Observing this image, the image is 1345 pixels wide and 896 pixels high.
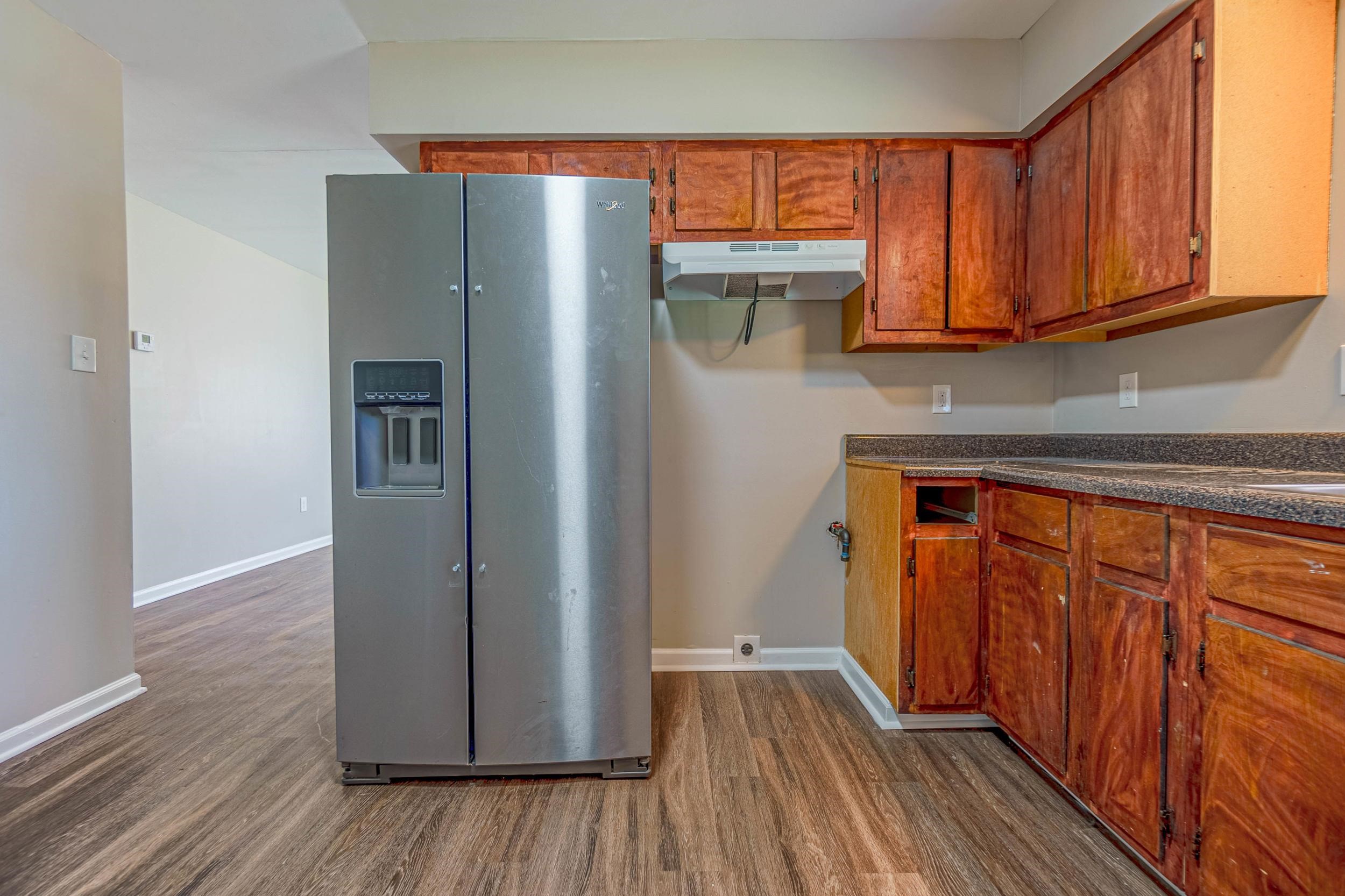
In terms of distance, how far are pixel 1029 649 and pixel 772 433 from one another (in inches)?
47.9

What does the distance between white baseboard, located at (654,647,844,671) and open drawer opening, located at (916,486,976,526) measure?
811 mm

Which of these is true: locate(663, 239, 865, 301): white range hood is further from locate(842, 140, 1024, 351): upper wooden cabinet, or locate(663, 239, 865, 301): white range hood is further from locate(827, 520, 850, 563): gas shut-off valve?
locate(827, 520, 850, 563): gas shut-off valve

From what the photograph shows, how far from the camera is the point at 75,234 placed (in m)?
2.00

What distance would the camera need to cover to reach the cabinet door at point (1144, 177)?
1.45 m

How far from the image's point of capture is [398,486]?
1631 mm

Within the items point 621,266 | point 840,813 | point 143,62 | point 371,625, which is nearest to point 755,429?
point 621,266

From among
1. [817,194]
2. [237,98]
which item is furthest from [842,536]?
[237,98]

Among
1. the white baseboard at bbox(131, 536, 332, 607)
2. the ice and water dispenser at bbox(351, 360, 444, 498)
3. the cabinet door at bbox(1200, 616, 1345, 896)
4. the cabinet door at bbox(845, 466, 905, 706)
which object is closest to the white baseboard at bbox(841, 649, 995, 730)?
the cabinet door at bbox(845, 466, 905, 706)

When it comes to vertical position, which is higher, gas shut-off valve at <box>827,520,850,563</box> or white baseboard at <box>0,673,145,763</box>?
gas shut-off valve at <box>827,520,850,563</box>

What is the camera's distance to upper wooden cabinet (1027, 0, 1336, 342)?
1.36 meters

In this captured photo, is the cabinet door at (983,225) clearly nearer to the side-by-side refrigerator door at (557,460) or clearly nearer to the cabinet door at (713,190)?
the cabinet door at (713,190)

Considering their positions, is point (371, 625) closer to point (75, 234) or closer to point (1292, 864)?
point (75, 234)

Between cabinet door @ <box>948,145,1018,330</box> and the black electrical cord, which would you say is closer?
cabinet door @ <box>948,145,1018,330</box>

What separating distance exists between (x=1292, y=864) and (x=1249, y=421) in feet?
3.79
